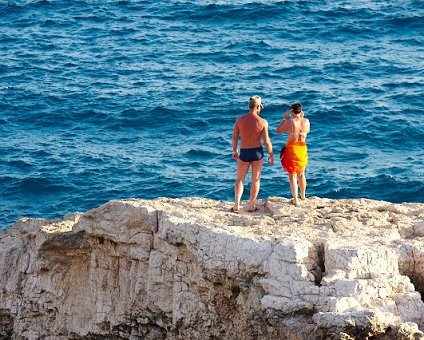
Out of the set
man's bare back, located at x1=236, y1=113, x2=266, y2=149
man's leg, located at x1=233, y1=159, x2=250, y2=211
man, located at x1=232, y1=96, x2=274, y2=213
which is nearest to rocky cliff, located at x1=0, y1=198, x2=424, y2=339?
man's leg, located at x1=233, y1=159, x2=250, y2=211

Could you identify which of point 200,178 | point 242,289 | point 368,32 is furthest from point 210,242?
point 368,32

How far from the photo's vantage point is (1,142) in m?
31.4

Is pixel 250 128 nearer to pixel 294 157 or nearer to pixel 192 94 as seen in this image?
pixel 294 157

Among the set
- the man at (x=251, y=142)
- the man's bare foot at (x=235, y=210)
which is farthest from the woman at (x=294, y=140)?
the man's bare foot at (x=235, y=210)

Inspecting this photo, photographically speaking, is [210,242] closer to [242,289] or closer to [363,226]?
[242,289]

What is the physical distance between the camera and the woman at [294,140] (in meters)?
19.3

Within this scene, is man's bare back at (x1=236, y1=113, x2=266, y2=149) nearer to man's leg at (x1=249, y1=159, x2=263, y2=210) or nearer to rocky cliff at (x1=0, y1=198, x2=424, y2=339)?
man's leg at (x1=249, y1=159, x2=263, y2=210)

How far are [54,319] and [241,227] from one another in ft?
12.2

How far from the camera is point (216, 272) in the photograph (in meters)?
16.9

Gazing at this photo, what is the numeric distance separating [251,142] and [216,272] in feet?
9.44

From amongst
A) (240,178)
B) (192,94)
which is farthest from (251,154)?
(192,94)

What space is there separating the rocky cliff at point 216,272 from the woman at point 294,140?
55 cm

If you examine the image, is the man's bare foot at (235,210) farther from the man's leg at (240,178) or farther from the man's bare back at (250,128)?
the man's bare back at (250,128)

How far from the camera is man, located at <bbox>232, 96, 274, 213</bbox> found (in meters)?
18.8
